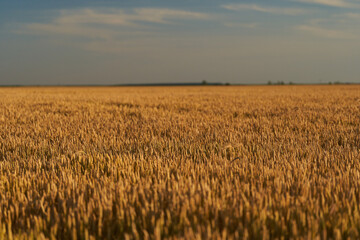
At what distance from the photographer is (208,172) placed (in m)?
3.21

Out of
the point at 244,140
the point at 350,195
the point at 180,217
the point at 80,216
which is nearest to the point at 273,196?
the point at 350,195

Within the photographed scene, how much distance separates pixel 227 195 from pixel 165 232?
2.11ft

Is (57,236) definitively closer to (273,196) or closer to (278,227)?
(278,227)

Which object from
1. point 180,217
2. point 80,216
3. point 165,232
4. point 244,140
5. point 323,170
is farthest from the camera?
point 244,140

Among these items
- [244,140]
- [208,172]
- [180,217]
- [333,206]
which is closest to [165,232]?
[180,217]

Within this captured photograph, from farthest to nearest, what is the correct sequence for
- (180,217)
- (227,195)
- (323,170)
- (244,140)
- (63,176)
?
(244,140)
(323,170)
(63,176)
(227,195)
(180,217)

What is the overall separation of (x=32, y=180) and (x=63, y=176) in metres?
0.37

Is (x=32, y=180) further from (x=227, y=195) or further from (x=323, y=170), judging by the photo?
(x=323, y=170)

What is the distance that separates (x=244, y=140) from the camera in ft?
18.0

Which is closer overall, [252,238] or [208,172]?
[252,238]

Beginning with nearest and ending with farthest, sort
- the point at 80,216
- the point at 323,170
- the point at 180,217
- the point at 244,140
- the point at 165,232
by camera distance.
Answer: the point at 165,232, the point at 180,217, the point at 80,216, the point at 323,170, the point at 244,140

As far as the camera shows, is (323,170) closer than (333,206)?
No

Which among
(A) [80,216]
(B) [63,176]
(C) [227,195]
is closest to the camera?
(A) [80,216]

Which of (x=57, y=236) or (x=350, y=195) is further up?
(x=350, y=195)
